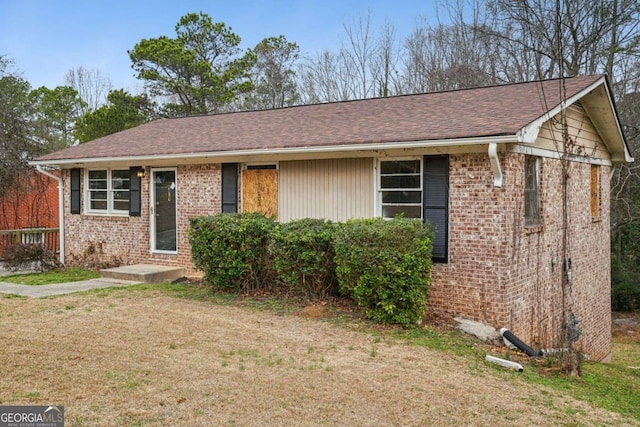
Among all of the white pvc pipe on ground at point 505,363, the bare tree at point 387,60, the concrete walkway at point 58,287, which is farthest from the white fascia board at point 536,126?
the bare tree at point 387,60

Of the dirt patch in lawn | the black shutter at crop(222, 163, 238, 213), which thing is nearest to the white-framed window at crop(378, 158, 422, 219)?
the dirt patch in lawn

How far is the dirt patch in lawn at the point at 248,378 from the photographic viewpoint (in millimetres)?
4531

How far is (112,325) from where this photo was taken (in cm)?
732

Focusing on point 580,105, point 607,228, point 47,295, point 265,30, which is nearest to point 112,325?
point 47,295

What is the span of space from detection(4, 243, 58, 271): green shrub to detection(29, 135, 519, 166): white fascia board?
6.51ft

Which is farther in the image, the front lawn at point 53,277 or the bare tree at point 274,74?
the bare tree at point 274,74

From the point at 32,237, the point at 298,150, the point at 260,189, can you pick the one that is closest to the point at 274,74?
the point at 32,237

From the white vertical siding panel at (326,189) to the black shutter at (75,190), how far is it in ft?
17.9

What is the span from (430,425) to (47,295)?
295 inches

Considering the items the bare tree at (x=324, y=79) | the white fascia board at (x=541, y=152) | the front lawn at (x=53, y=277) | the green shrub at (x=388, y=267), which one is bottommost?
the front lawn at (x=53, y=277)

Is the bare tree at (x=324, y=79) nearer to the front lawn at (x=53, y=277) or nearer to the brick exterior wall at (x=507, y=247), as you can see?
the brick exterior wall at (x=507, y=247)

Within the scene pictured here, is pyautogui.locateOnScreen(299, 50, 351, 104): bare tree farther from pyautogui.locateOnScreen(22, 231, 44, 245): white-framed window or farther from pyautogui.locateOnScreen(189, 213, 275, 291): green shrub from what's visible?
pyautogui.locateOnScreen(189, 213, 275, 291): green shrub

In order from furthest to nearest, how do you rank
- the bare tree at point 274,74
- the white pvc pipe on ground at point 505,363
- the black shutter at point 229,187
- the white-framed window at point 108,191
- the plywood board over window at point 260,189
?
the bare tree at point 274,74 < the white-framed window at point 108,191 < the black shutter at point 229,187 < the plywood board over window at point 260,189 < the white pvc pipe on ground at point 505,363

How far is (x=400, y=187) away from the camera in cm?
904
